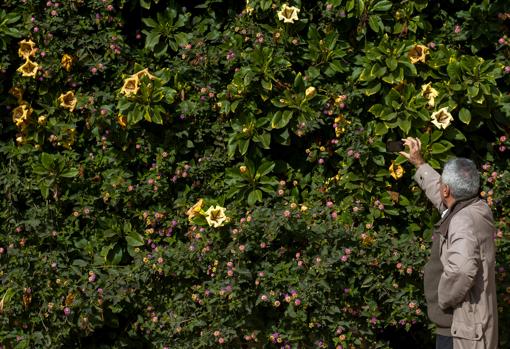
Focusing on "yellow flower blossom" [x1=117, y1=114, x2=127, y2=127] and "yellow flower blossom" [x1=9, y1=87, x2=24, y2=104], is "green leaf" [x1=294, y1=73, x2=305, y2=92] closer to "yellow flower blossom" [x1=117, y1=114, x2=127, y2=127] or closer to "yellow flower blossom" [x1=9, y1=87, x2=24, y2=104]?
"yellow flower blossom" [x1=117, y1=114, x2=127, y2=127]

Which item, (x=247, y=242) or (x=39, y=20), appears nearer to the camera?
(x=247, y=242)

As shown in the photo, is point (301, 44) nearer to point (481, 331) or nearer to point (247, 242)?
point (247, 242)

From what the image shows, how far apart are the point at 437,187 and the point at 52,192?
7.78 feet

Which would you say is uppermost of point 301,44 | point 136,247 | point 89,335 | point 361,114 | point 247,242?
point 301,44

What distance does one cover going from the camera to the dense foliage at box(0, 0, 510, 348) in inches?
184

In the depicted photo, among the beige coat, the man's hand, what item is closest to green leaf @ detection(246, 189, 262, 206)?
the man's hand

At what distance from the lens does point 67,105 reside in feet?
17.4

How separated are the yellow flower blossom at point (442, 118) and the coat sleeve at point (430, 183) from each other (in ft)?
1.92

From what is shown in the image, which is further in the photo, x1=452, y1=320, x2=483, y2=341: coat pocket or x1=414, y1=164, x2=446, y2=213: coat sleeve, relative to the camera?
x1=414, y1=164, x2=446, y2=213: coat sleeve

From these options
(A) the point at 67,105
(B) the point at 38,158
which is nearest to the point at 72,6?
(A) the point at 67,105

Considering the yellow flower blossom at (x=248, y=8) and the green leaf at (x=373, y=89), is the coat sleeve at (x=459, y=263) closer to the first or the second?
the green leaf at (x=373, y=89)

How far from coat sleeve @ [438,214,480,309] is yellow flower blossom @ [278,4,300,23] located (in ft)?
6.07

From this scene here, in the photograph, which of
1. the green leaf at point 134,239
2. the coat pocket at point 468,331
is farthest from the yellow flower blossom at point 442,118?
the green leaf at point 134,239

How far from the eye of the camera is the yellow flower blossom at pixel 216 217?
15.7 feet
